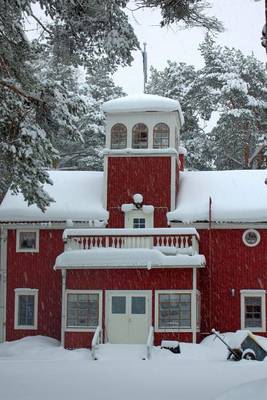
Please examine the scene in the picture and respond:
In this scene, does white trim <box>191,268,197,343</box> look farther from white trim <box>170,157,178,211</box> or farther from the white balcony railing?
white trim <box>170,157,178,211</box>

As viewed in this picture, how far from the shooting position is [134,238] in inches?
913

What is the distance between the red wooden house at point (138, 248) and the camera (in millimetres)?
22875

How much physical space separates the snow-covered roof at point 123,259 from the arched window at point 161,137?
546cm

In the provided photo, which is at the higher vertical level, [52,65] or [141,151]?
[52,65]

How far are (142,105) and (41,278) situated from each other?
25.4 ft

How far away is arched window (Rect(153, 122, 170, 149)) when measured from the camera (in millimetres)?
26625

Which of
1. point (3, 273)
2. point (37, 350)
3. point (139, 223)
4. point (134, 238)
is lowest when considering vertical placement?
point (37, 350)

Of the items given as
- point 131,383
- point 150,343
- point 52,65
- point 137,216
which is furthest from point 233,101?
point 131,383

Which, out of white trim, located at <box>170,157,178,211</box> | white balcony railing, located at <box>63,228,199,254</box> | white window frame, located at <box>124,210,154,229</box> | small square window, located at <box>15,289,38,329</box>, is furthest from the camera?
white window frame, located at <box>124,210,154,229</box>

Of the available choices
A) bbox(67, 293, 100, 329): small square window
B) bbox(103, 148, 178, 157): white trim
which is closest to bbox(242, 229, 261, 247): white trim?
bbox(103, 148, 178, 157): white trim

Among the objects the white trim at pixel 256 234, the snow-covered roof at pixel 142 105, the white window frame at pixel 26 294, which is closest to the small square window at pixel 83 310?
the white window frame at pixel 26 294

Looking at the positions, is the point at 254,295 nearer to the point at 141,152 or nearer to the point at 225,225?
the point at 225,225

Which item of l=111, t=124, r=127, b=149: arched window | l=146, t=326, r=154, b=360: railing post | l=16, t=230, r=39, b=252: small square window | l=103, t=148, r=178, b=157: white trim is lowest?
l=146, t=326, r=154, b=360: railing post

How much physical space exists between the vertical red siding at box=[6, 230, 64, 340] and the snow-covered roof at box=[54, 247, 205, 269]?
2.94 meters
